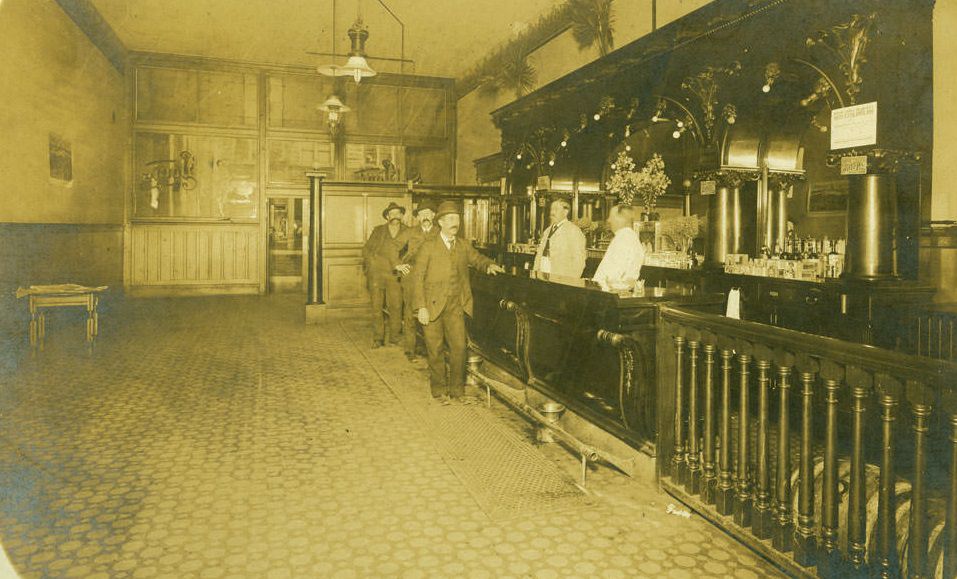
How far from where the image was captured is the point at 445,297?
512 cm

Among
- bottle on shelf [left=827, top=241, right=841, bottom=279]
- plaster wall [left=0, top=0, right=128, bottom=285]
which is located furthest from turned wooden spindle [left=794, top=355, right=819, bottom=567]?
plaster wall [left=0, top=0, right=128, bottom=285]

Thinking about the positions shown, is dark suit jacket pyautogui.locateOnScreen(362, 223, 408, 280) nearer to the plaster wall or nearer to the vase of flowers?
the vase of flowers

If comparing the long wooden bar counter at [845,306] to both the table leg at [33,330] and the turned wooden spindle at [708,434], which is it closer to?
the turned wooden spindle at [708,434]

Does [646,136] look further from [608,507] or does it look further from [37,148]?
[37,148]

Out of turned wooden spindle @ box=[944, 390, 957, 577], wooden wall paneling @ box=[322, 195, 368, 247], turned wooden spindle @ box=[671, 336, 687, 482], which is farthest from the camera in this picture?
wooden wall paneling @ box=[322, 195, 368, 247]

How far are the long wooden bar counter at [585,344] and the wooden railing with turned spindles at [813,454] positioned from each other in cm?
30

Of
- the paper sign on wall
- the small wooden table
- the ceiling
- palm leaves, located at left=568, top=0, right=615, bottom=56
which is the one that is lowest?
the small wooden table

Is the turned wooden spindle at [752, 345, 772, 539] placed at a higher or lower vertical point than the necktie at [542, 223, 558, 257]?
lower

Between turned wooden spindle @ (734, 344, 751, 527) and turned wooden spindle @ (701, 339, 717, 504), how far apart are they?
170 millimetres

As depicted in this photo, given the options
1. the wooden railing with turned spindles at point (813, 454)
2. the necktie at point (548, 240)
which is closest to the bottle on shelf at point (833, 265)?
the wooden railing with turned spindles at point (813, 454)

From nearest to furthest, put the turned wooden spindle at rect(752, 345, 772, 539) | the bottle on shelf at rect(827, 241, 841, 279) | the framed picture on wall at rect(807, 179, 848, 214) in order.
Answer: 1. the turned wooden spindle at rect(752, 345, 772, 539)
2. the bottle on shelf at rect(827, 241, 841, 279)
3. the framed picture on wall at rect(807, 179, 848, 214)

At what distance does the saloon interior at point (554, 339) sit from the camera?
2.66 metres

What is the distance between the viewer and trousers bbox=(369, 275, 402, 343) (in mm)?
7484

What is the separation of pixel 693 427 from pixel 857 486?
3.11 feet
